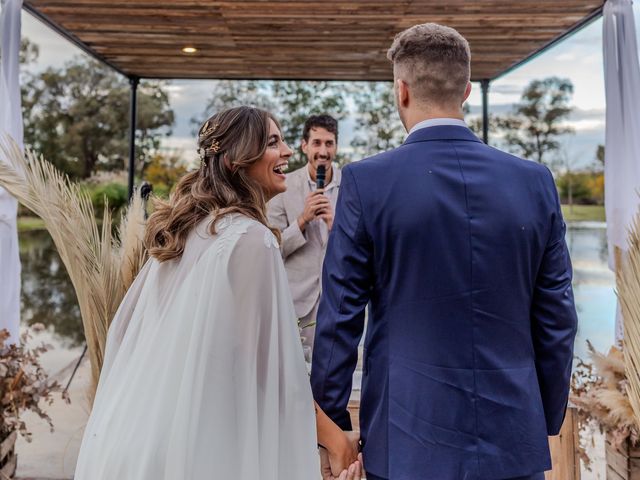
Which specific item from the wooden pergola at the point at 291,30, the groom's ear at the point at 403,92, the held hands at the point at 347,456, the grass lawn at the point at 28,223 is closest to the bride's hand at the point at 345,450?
the held hands at the point at 347,456

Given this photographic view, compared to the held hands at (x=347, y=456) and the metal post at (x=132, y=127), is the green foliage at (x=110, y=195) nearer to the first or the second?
the metal post at (x=132, y=127)

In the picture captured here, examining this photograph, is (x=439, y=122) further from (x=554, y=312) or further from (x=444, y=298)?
(x=554, y=312)

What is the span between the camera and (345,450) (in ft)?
4.41

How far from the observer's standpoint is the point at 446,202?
116 centimetres

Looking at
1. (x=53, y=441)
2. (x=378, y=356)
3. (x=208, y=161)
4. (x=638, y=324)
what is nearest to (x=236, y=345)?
(x=378, y=356)

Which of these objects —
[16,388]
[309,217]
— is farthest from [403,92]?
[16,388]

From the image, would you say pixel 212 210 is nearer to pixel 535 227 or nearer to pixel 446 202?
pixel 446 202

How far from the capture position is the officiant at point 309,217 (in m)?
2.91

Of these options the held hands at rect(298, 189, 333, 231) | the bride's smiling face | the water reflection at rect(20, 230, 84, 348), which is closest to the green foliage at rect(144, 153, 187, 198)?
the water reflection at rect(20, 230, 84, 348)

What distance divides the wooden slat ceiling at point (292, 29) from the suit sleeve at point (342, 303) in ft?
8.28

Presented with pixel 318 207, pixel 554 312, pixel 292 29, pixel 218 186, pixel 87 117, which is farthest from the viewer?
pixel 87 117

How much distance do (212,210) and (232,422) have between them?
1.61ft

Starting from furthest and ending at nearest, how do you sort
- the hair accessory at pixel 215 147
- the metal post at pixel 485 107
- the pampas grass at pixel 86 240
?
the metal post at pixel 485 107, the pampas grass at pixel 86 240, the hair accessory at pixel 215 147

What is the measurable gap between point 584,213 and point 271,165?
12.3 feet
